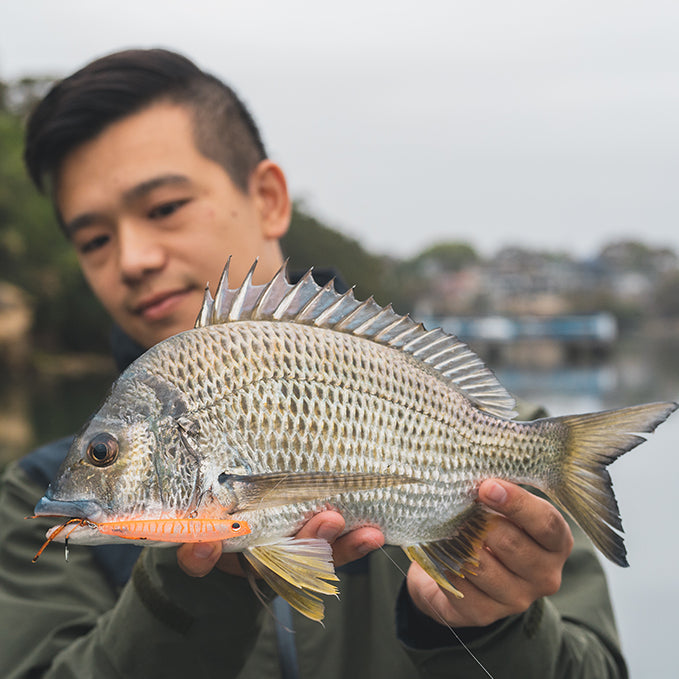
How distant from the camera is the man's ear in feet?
8.53

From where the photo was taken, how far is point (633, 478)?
16625mm

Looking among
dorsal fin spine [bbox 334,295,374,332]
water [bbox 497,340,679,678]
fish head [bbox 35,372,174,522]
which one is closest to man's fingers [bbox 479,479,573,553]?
dorsal fin spine [bbox 334,295,374,332]

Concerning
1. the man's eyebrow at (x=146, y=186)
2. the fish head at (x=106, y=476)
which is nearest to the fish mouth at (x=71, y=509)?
the fish head at (x=106, y=476)

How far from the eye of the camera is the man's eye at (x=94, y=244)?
242 cm

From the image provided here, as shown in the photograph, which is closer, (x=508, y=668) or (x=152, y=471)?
(x=152, y=471)

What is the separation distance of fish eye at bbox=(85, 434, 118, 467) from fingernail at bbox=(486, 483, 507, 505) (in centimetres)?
81

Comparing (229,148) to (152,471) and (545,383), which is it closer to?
(152,471)

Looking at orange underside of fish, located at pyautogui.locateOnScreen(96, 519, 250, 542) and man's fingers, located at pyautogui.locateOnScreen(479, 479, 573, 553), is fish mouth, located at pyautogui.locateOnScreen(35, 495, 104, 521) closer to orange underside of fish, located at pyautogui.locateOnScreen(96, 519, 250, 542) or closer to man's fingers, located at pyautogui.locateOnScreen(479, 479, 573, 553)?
orange underside of fish, located at pyautogui.locateOnScreen(96, 519, 250, 542)

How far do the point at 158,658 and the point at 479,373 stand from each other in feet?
3.58

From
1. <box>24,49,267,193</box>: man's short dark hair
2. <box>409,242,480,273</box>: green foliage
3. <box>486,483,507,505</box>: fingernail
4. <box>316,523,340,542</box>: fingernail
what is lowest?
<box>409,242,480,273</box>: green foliage

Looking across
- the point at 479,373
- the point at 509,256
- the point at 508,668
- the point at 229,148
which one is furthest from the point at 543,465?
the point at 509,256

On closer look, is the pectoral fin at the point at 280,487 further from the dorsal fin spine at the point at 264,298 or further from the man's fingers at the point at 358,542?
the dorsal fin spine at the point at 264,298

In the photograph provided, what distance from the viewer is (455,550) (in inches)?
66.1

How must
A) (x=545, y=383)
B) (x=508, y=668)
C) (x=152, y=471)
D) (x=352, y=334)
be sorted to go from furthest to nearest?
(x=545, y=383), (x=508, y=668), (x=352, y=334), (x=152, y=471)
